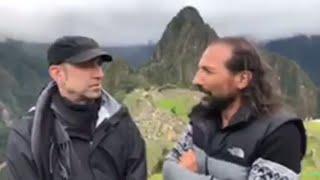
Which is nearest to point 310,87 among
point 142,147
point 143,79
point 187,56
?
point 187,56

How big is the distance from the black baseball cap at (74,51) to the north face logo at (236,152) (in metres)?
1.02

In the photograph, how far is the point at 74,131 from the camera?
4.92 meters

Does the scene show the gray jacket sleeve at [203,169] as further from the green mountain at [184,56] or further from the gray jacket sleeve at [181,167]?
the green mountain at [184,56]

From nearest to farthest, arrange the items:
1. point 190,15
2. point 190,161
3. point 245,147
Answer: point 245,147 → point 190,161 → point 190,15

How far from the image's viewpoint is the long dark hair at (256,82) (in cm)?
434

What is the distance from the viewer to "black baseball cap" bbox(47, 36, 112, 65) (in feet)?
15.9

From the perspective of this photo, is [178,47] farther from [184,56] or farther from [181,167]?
[181,167]

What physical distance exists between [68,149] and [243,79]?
1182 mm

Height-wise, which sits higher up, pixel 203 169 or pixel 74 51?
pixel 74 51

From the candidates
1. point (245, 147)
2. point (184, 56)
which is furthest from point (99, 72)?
point (184, 56)

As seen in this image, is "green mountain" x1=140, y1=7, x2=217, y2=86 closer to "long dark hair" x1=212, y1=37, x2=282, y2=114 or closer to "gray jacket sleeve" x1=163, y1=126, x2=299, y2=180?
"gray jacket sleeve" x1=163, y1=126, x2=299, y2=180

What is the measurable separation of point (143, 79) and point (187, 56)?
6928 millimetres

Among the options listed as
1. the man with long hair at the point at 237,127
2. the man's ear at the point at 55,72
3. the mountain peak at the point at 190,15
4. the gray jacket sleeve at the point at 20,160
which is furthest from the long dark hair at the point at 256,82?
the mountain peak at the point at 190,15

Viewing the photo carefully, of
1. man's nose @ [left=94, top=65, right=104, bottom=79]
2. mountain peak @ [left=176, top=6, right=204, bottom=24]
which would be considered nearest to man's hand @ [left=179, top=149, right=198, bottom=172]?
man's nose @ [left=94, top=65, right=104, bottom=79]
